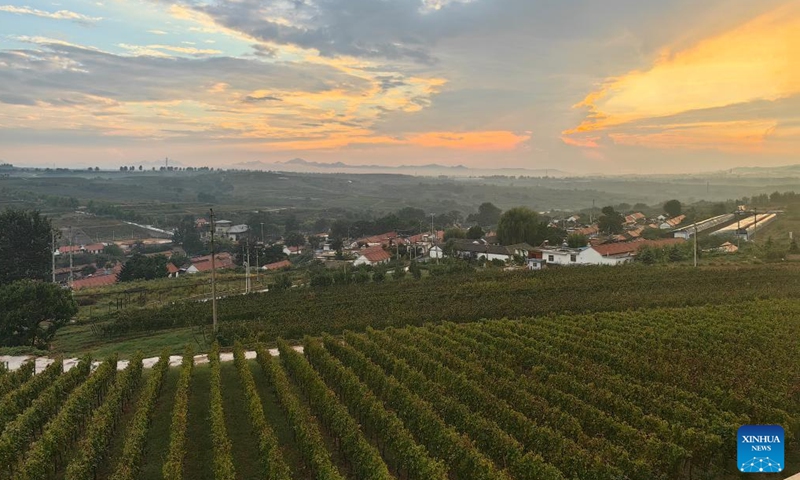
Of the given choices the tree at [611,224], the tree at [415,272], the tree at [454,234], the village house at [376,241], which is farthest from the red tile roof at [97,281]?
the tree at [611,224]

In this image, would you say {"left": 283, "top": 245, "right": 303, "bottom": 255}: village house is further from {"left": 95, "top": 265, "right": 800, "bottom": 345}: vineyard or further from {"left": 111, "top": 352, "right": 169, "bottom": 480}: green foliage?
{"left": 111, "top": 352, "right": 169, "bottom": 480}: green foliage

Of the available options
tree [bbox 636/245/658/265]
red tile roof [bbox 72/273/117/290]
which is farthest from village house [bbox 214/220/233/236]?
tree [bbox 636/245/658/265]

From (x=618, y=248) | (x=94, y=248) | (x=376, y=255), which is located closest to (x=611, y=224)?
(x=618, y=248)

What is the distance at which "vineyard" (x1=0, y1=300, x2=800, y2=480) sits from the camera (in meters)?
13.9

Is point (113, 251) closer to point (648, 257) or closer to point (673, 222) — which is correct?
point (648, 257)

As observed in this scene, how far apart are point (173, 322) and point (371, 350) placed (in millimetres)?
19480

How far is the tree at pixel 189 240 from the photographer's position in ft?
339

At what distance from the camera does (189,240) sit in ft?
345

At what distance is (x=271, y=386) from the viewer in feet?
71.5

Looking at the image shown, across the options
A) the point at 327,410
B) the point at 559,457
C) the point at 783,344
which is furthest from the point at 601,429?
the point at 783,344

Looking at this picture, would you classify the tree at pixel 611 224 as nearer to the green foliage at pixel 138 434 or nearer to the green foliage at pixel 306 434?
the green foliage at pixel 306 434

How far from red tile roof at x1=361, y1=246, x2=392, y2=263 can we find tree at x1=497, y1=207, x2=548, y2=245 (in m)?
17.9

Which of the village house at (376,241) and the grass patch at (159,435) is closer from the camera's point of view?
the grass patch at (159,435)

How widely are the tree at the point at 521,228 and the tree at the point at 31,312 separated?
58.2 m
